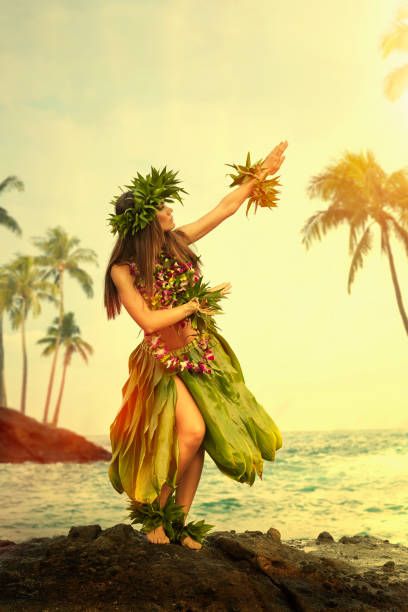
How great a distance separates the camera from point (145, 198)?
4754mm

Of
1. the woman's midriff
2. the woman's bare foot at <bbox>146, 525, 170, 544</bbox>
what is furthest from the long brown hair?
the woman's bare foot at <bbox>146, 525, 170, 544</bbox>

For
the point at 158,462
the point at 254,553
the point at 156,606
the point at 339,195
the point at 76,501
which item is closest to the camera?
the point at 156,606

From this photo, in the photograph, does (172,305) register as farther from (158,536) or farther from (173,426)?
(158,536)

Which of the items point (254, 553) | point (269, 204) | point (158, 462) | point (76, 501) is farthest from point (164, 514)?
point (76, 501)

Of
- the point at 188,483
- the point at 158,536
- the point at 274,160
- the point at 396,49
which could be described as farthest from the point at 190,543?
the point at 396,49

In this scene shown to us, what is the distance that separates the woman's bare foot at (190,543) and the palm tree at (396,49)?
794 inches

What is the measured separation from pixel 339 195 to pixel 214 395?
22.2 m

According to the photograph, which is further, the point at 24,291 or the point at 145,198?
the point at 24,291

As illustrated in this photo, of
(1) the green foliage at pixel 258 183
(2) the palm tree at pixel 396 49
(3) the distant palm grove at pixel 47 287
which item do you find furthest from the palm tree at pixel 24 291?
(1) the green foliage at pixel 258 183

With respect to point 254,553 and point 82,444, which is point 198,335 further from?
point 82,444

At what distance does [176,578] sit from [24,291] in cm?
3931

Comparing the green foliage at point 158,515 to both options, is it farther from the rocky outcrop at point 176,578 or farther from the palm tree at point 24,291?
the palm tree at point 24,291

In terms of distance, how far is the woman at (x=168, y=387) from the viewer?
4.57 meters

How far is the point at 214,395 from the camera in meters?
4.71
